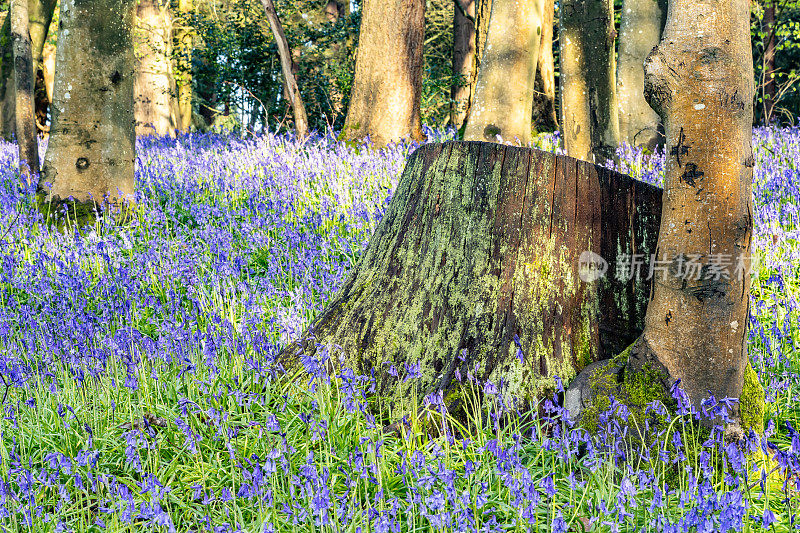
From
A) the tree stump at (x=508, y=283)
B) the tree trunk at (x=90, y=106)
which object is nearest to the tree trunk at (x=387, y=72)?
the tree trunk at (x=90, y=106)

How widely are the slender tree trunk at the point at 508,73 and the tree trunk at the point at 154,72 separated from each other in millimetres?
9736

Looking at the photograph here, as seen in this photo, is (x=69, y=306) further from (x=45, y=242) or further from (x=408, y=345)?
(x=408, y=345)

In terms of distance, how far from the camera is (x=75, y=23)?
234 inches

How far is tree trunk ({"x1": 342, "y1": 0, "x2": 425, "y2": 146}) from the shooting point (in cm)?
916

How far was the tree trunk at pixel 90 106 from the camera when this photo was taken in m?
5.96

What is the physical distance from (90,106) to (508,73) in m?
4.15

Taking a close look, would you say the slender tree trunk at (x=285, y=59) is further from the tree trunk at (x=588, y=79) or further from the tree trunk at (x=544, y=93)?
the tree trunk at (x=588, y=79)

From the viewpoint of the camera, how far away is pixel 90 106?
19.8ft

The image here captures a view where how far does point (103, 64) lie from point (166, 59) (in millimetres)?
9609

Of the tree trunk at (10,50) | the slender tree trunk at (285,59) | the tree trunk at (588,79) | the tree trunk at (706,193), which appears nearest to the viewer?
the tree trunk at (706,193)

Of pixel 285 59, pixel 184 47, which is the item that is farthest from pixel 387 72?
pixel 184 47

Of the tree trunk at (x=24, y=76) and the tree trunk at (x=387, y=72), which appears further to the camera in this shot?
the tree trunk at (x=387, y=72)

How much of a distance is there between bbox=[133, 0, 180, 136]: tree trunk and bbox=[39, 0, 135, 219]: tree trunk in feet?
29.8

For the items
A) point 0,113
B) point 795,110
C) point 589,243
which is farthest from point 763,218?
point 795,110
